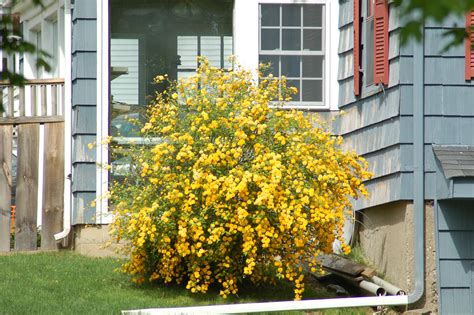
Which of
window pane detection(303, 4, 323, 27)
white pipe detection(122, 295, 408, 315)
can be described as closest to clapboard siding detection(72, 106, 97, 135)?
window pane detection(303, 4, 323, 27)

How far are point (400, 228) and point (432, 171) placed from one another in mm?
690

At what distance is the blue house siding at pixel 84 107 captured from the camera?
11711 mm

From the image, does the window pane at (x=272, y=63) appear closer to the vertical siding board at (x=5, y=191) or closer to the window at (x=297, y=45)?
the window at (x=297, y=45)

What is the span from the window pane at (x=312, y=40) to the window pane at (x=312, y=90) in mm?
398

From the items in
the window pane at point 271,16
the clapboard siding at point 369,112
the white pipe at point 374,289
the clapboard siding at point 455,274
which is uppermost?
the window pane at point 271,16

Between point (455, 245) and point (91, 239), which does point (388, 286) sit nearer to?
point (455, 245)

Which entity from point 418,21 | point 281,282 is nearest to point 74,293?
point 281,282

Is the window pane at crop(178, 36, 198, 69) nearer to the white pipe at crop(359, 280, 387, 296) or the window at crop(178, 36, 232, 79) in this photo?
the window at crop(178, 36, 232, 79)

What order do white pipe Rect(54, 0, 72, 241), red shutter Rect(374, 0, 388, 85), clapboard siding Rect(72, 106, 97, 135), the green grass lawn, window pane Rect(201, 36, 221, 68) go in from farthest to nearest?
window pane Rect(201, 36, 221, 68) → white pipe Rect(54, 0, 72, 241) → clapboard siding Rect(72, 106, 97, 135) → red shutter Rect(374, 0, 388, 85) → the green grass lawn

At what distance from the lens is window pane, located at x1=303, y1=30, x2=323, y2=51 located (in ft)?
41.2

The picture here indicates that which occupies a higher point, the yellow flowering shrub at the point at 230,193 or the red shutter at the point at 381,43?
the red shutter at the point at 381,43

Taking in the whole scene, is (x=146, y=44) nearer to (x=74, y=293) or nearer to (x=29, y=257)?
(x=29, y=257)

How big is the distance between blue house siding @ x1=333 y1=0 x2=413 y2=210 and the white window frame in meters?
0.38

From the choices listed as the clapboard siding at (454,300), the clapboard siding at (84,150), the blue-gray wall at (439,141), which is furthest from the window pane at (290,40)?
the clapboard siding at (454,300)
